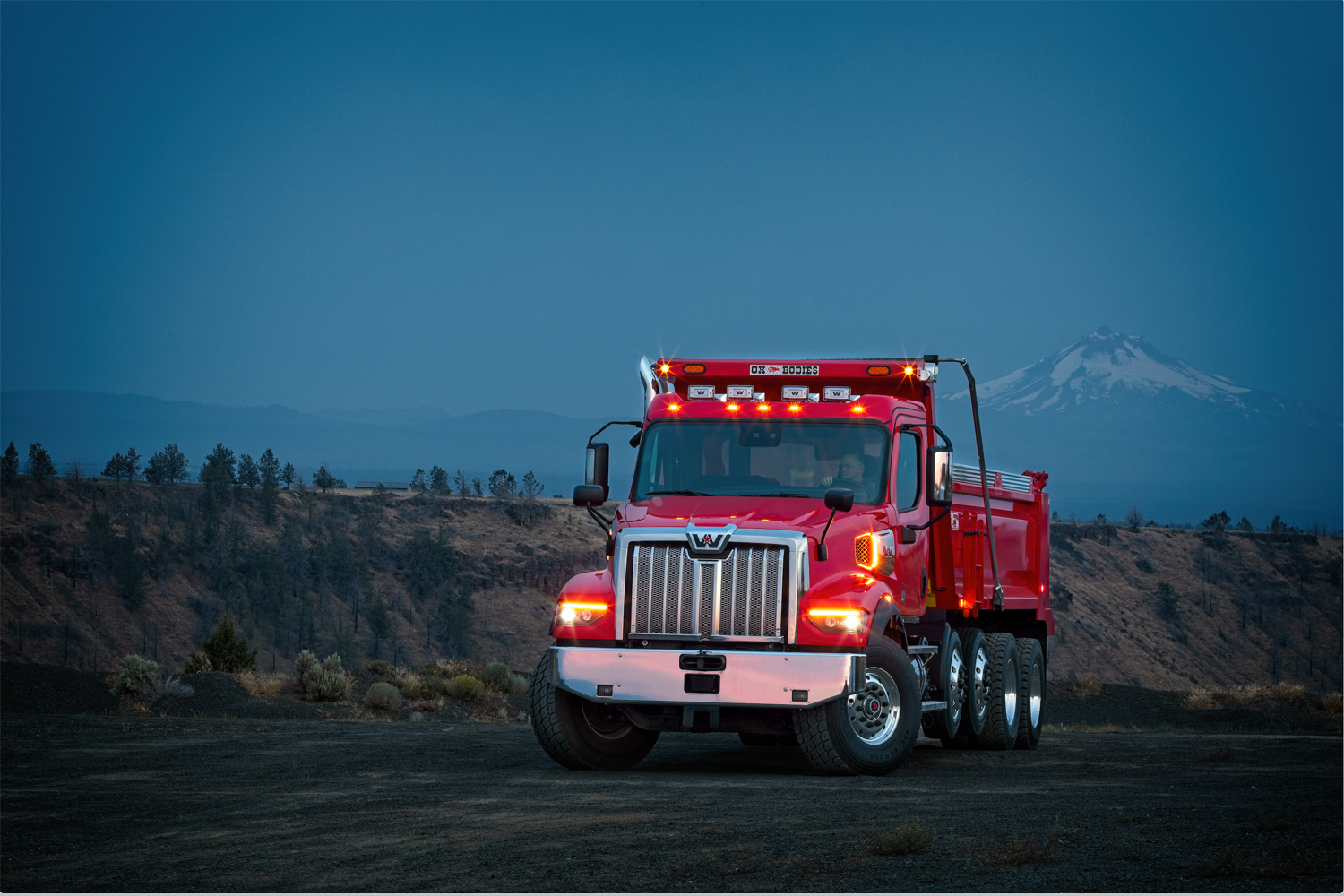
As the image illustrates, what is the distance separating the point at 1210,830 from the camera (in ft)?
33.3

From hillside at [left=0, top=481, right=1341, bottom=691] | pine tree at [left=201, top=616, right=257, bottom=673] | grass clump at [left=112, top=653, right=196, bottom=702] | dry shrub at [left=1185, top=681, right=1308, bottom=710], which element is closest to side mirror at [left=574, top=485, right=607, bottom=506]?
grass clump at [left=112, top=653, right=196, bottom=702]

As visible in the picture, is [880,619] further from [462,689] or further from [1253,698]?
[1253,698]

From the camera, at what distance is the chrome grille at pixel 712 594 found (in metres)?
13.5

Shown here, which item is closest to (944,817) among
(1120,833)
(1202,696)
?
(1120,833)

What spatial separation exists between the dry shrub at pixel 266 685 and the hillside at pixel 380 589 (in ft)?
89.5

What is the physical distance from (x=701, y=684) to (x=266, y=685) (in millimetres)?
16458

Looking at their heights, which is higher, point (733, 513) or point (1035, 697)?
point (733, 513)

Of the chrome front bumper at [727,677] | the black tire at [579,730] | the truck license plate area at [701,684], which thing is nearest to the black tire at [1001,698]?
the black tire at [579,730]

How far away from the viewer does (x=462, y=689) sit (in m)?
29.3

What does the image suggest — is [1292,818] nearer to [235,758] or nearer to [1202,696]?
[235,758]

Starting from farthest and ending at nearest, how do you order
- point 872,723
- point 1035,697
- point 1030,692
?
point 1035,697 < point 1030,692 < point 872,723

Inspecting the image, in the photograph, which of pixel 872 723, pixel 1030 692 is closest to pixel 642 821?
pixel 872 723

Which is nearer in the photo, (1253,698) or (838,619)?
(838,619)

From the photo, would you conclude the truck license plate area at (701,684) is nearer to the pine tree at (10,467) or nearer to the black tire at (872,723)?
the black tire at (872,723)
